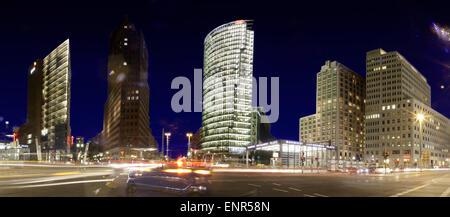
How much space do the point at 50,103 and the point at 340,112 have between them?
457 ft

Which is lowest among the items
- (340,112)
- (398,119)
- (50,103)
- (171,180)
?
(171,180)

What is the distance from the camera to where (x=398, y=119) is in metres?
148

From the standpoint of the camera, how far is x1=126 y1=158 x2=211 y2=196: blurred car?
1265 centimetres

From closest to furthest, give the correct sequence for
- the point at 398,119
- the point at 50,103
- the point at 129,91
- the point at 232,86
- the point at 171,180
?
the point at 171,180, the point at 232,86, the point at 398,119, the point at 50,103, the point at 129,91

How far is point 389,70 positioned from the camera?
157375 millimetres

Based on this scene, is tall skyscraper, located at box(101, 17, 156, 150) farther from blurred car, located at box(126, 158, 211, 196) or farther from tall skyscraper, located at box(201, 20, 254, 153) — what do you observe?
blurred car, located at box(126, 158, 211, 196)

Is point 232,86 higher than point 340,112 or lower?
higher

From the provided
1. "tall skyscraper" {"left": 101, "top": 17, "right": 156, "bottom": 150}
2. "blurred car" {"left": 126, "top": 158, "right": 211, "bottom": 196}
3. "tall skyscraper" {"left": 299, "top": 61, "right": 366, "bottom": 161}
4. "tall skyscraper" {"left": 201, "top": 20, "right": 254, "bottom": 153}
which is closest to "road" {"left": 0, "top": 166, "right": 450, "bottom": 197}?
"blurred car" {"left": 126, "top": 158, "right": 211, "bottom": 196}

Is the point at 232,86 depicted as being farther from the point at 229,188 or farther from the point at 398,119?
the point at 229,188

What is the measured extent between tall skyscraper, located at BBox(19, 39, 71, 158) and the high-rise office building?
427 ft

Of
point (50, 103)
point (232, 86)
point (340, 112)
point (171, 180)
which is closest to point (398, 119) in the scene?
point (340, 112)

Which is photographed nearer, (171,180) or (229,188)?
(171,180)

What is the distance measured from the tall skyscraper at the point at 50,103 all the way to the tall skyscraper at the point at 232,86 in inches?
2416
